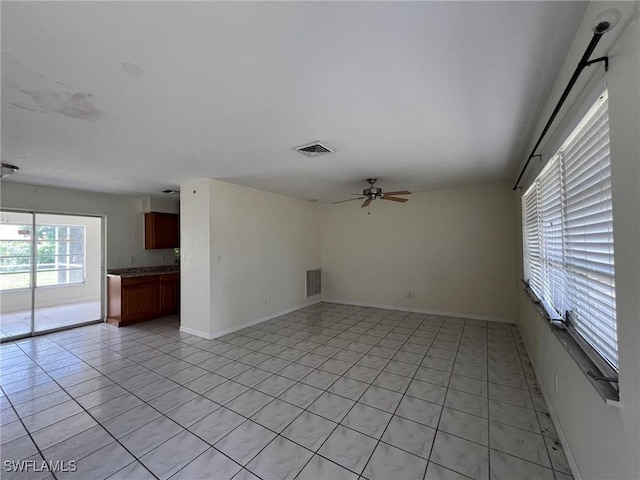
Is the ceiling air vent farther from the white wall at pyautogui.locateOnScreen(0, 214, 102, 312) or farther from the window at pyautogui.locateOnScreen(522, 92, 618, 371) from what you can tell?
the white wall at pyautogui.locateOnScreen(0, 214, 102, 312)

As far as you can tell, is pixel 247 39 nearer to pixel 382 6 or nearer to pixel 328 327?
pixel 382 6

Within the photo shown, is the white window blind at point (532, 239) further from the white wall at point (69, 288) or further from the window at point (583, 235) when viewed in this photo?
the white wall at point (69, 288)

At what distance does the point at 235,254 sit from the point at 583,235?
13.9 ft

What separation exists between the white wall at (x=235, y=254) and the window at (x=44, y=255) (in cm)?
333

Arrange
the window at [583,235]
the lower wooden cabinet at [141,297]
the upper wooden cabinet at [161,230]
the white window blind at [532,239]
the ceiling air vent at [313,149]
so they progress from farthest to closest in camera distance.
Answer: the upper wooden cabinet at [161,230], the lower wooden cabinet at [141,297], the white window blind at [532,239], the ceiling air vent at [313,149], the window at [583,235]

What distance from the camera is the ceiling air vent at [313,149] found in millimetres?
2652

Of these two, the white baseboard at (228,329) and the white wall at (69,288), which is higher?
the white wall at (69,288)

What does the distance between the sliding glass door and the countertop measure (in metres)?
0.38

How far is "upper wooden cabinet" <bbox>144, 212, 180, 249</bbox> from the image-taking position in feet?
18.6

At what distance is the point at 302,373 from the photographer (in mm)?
→ 2934

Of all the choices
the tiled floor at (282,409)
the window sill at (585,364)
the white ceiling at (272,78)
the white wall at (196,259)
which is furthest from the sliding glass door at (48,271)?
the window sill at (585,364)

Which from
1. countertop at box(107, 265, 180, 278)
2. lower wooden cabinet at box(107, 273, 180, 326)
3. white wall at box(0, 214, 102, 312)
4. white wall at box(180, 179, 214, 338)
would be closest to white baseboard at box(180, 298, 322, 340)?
white wall at box(180, 179, 214, 338)

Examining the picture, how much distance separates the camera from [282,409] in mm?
2297

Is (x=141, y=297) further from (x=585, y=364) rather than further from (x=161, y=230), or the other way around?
(x=585, y=364)
